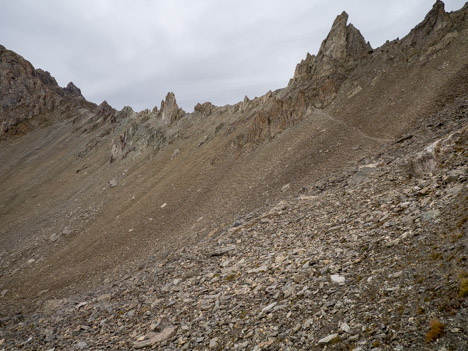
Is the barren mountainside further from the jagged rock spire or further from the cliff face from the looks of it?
the cliff face

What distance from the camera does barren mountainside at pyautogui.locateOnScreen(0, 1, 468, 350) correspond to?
26.3 feet

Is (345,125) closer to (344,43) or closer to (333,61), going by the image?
(333,61)

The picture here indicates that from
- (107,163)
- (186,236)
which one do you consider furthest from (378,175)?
(107,163)

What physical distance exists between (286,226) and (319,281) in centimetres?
710

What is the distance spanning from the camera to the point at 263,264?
13266mm

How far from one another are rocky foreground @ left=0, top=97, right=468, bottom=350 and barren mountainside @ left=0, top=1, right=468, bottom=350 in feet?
0.23

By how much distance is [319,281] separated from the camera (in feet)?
31.9

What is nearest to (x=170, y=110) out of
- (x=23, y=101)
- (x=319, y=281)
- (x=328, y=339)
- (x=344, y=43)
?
(x=344, y=43)

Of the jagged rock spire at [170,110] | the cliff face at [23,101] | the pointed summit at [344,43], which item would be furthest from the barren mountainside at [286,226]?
the cliff face at [23,101]

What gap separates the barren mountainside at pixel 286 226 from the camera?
8.01m

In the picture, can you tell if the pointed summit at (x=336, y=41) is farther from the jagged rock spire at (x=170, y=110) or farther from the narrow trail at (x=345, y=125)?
the jagged rock spire at (x=170, y=110)

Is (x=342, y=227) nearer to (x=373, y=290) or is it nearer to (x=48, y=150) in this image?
(x=373, y=290)

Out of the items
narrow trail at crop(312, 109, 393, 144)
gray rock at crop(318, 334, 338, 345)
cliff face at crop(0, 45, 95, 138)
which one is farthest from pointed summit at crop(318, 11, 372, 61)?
cliff face at crop(0, 45, 95, 138)

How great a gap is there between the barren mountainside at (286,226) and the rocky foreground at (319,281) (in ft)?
0.23
